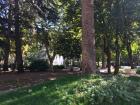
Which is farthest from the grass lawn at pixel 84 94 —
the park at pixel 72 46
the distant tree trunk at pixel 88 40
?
the distant tree trunk at pixel 88 40

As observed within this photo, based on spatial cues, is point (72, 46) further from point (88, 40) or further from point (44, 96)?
point (44, 96)

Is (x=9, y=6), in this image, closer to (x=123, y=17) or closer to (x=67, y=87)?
(x=123, y=17)

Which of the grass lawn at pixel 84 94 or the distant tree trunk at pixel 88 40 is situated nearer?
the grass lawn at pixel 84 94

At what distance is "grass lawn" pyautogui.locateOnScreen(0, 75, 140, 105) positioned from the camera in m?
10.1

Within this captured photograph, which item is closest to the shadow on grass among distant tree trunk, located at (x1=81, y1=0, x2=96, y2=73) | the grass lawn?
the grass lawn

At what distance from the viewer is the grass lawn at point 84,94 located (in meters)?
10.1

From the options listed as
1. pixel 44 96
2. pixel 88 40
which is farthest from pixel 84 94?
pixel 88 40

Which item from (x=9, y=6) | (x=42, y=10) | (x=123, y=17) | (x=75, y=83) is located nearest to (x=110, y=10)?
(x=123, y=17)

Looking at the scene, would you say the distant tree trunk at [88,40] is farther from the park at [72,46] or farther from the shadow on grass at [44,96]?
the shadow on grass at [44,96]

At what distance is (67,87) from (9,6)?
71.3 ft

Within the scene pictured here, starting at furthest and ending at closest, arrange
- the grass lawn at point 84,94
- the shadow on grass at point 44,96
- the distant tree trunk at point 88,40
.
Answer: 1. the distant tree trunk at point 88,40
2. the grass lawn at point 84,94
3. the shadow on grass at point 44,96

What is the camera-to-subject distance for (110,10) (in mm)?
28453

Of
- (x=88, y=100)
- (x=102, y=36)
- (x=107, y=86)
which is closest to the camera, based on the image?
(x=88, y=100)

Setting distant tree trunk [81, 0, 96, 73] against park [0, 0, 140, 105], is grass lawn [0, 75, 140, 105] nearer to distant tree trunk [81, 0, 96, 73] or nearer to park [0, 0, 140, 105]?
park [0, 0, 140, 105]
